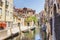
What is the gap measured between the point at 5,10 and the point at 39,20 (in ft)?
49.8

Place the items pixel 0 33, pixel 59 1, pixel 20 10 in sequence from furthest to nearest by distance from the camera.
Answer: pixel 20 10
pixel 0 33
pixel 59 1

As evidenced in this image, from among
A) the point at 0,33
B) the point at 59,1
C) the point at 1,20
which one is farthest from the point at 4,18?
the point at 59,1

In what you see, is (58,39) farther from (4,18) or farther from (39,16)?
(39,16)

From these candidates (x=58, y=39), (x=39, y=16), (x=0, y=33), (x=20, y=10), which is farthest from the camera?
(x=39, y=16)

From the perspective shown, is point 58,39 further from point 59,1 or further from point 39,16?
point 39,16

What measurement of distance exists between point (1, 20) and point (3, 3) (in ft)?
3.98

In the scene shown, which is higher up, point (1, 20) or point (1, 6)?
point (1, 6)

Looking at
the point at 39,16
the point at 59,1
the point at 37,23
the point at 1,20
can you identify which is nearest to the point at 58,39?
the point at 59,1

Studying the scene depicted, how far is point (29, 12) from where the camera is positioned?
26297 millimetres

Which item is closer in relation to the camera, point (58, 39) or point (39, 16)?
point (58, 39)

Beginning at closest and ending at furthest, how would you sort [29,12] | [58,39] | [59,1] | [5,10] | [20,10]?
[58,39] < [59,1] < [5,10] < [20,10] < [29,12]

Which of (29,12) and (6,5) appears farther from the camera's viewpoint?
(29,12)

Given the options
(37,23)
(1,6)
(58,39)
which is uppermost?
(1,6)

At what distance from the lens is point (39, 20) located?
26.4 metres
